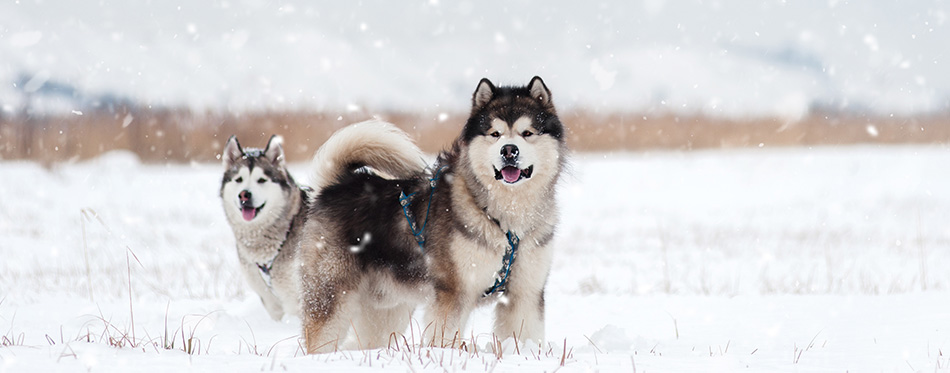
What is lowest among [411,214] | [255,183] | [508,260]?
[508,260]

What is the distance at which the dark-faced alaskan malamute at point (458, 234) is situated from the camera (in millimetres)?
3574

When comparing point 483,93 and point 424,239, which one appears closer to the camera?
point 424,239

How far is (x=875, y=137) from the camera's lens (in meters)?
23.5

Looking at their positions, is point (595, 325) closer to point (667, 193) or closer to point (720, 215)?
point (720, 215)

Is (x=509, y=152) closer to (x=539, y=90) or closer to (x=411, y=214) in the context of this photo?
(x=539, y=90)

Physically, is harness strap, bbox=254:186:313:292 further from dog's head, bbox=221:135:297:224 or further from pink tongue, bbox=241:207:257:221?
pink tongue, bbox=241:207:257:221

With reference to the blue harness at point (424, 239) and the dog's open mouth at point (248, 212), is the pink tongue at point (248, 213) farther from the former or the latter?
the blue harness at point (424, 239)

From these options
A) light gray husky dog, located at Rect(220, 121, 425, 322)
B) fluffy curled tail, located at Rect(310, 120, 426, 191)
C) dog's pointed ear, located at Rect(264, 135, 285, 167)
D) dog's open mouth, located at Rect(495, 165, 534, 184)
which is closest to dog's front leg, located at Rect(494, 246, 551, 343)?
dog's open mouth, located at Rect(495, 165, 534, 184)

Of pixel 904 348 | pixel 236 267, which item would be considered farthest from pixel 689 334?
pixel 236 267

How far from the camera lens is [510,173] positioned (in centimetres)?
357

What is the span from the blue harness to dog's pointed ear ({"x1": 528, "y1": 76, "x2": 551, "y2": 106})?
0.65m

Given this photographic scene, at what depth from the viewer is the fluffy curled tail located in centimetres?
436

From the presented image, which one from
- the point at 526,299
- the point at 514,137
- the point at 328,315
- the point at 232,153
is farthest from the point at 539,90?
the point at 232,153

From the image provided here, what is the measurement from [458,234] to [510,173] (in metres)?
0.41
